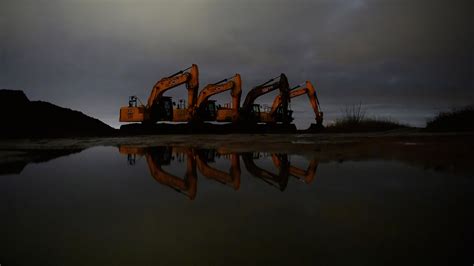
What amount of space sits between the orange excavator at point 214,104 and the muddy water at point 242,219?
1699 cm

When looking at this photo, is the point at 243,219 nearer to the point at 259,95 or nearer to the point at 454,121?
the point at 454,121

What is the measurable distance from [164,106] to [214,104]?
4.00 m

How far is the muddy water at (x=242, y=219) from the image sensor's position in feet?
3.59

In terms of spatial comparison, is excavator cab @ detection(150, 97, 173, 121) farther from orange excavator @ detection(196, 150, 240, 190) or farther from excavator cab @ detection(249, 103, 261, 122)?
orange excavator @ detection(196, 150, 240, 190)

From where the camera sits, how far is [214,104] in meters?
20.8

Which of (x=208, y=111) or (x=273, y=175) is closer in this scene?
(x=273, y=175)

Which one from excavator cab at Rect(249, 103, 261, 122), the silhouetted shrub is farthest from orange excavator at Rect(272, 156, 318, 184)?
excavator cab at Rect(249, 103, 261, 122)

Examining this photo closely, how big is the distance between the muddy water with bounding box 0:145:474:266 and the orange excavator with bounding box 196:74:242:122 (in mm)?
16989

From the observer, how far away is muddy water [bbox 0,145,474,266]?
3.59ft

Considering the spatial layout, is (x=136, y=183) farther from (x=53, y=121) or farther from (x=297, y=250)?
(x=53, y=121)

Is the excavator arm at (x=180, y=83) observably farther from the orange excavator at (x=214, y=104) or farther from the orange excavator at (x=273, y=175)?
the orange excavator at (x=273, y=175)

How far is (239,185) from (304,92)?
22.8 metres

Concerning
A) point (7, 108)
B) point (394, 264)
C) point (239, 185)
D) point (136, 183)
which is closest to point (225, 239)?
point (394, 264)

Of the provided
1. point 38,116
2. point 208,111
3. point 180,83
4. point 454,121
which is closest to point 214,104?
point 208,111
